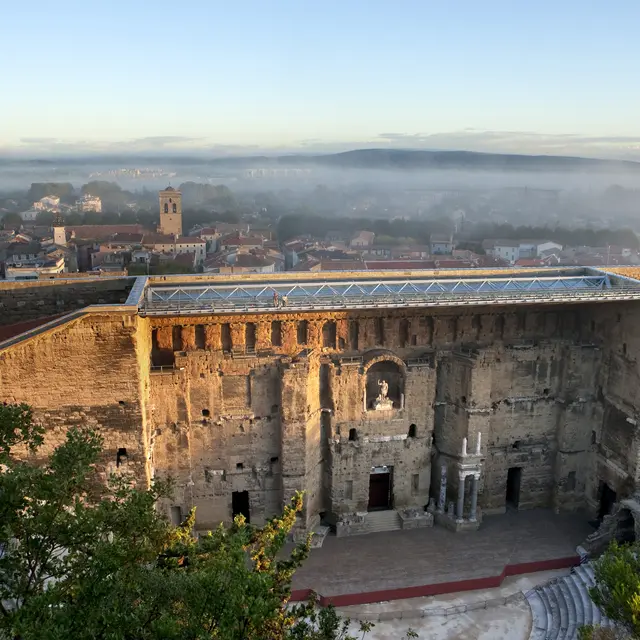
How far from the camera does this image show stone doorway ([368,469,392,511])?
85.7 ft

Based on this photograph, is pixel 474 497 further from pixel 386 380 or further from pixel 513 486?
pixel 386 380

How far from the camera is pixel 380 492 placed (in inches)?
1034

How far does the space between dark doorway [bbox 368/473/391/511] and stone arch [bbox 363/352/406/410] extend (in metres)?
3.09

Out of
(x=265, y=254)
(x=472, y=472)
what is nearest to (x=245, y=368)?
(x=472, y=472)

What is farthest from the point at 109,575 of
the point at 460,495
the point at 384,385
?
the point at 460,495

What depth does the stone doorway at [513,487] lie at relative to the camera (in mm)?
27234

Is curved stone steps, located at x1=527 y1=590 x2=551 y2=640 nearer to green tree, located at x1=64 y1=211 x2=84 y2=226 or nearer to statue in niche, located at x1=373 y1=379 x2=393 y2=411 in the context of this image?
statue in niche, located at x1=373 y1=379 x2=393 y2=411

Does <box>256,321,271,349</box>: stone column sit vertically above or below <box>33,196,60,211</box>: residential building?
above

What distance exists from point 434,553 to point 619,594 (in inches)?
409

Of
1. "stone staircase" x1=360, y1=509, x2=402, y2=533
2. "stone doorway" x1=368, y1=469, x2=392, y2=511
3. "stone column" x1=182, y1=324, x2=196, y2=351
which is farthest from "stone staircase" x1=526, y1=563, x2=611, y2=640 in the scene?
"stone column" x1=182, y1=324, x2=196, y2=351

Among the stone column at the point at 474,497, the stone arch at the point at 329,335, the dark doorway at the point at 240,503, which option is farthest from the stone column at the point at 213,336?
the stone column at the point at 474,497

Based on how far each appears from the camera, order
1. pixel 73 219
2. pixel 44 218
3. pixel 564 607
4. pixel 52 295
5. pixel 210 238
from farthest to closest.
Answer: pixel 44 218 < pixel 73 219 < pixel 210 238 < pixel 52 295 < pixel 564 607

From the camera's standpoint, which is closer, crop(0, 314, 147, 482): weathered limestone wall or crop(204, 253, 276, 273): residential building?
crop(0, 314, 147, 482): weathered limestone wall

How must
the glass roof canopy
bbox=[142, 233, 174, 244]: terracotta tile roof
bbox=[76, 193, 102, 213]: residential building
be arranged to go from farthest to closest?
1. bbox=[76, 193, 102, 213]: residential building
2. bbox=[142, 233, 174, 244]: terracotta tile roof
3. the glass roof canopy
